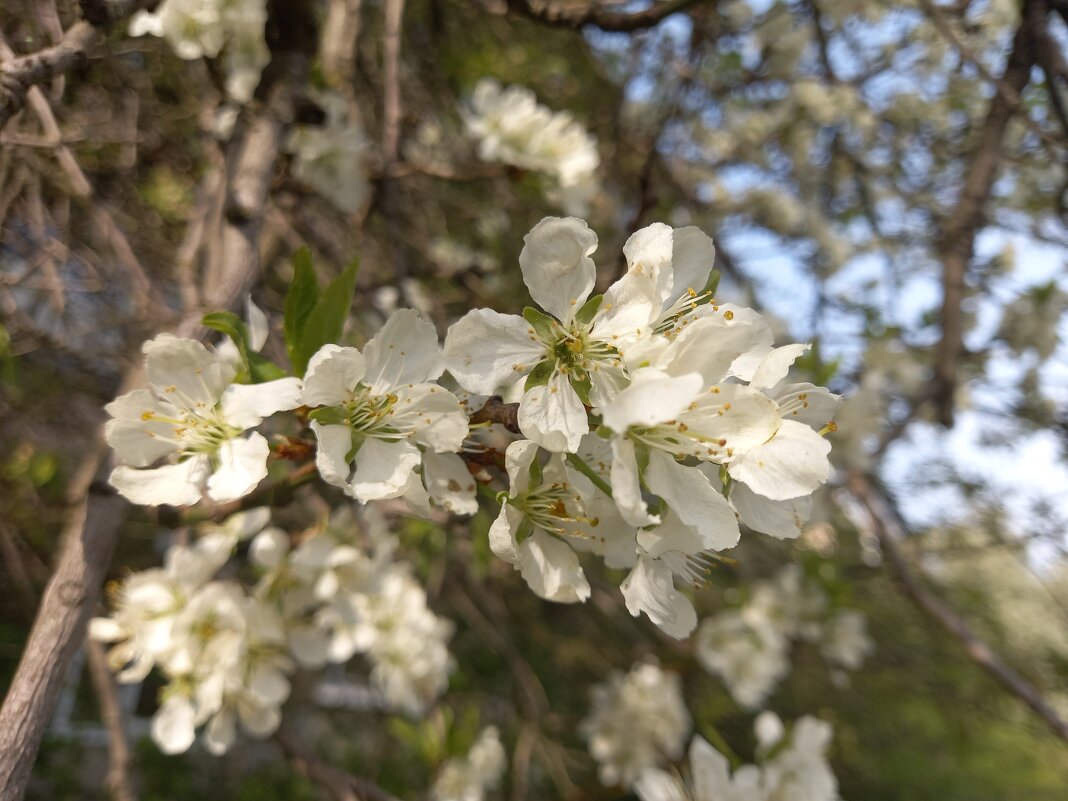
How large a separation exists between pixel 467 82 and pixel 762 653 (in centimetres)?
298

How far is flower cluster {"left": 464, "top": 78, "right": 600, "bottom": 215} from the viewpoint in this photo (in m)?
2.20

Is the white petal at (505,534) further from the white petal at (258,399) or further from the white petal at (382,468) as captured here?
the white petal at (258,399)

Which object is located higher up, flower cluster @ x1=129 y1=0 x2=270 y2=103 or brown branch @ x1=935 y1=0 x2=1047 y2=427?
flower cluster @ x1=129 y1=0 x2=270 y2=103

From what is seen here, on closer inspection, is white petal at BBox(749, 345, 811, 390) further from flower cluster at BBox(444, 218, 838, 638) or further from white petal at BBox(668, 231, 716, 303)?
white petal at BBox(668, 231, 716, 303)

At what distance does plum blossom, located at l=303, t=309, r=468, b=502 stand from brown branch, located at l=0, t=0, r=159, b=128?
1.72ft

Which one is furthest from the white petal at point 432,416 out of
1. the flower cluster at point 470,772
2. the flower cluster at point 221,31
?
the flower cluster at point 470,772

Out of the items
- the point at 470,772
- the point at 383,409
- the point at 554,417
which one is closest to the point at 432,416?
the point at 383,409

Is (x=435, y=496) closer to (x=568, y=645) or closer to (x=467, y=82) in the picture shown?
(x=467, y=82)

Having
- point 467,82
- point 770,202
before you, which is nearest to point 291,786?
point 467,82

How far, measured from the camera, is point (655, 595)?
0.87 meters

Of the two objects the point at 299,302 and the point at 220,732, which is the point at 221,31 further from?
the point at 220,732

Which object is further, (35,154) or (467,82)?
(467,82)

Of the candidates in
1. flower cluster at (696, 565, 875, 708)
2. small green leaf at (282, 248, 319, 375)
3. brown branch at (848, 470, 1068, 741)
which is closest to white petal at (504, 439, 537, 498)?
small green leaf at (282, 248, 319, 375)

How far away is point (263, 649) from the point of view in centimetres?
Answer: 154
